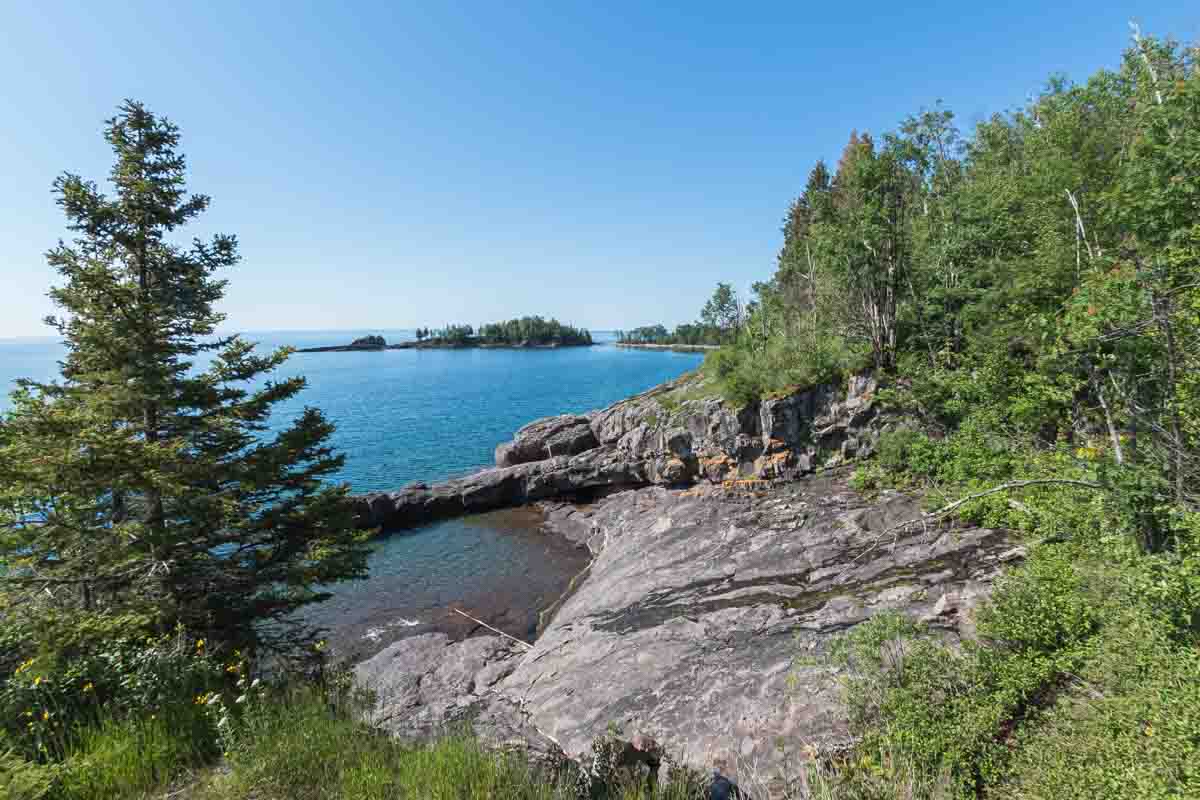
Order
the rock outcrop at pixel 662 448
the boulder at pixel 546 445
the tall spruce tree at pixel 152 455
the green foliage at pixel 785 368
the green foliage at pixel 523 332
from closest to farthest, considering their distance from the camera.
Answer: the tall spruce tree at pixel 152 455 < the rock outcrop at pixel 662 448 < the green foliage at pixel 785 368 < the boulder at pixel 546 445 < the green foliage at pixel 523 332

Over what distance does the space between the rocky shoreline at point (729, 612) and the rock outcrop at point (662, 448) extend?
11 cm

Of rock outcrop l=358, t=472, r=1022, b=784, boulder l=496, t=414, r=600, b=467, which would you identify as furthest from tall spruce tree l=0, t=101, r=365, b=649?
boulder l=496, t=414, r=600, b=467

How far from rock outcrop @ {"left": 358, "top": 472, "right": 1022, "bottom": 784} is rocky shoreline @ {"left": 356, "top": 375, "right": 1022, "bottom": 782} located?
40 millimetres

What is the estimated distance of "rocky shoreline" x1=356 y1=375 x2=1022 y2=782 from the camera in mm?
6762

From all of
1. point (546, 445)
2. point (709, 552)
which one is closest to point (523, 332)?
point (546, 445)

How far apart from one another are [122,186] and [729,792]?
1454 centimetres

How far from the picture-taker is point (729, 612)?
10.1 m

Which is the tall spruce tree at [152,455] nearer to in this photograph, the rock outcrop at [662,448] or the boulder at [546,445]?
the rock outcrop at [662,448]

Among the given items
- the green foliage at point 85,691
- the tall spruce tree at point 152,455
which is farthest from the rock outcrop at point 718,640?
the tall spruce tree at point 152,455

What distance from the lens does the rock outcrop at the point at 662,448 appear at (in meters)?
19.3

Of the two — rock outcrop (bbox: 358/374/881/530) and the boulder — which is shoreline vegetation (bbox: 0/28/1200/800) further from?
the boulder

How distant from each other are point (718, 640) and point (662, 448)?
1622cm

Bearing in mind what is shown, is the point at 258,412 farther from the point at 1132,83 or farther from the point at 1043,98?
the point at 1043,98

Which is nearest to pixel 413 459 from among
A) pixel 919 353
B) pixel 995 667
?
pixel 919 353
